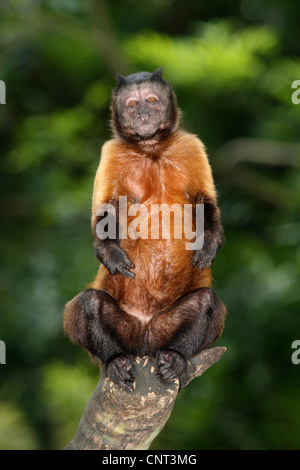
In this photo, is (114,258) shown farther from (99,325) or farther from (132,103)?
(132,103)

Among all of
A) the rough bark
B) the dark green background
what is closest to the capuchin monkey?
the rough bark

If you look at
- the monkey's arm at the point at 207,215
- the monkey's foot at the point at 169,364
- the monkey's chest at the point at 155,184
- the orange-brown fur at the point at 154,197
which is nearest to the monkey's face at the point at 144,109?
the orange-brown fur at the point at 154,197

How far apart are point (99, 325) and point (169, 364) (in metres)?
0.82

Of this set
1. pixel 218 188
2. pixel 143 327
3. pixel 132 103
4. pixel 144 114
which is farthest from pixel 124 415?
pixel 218 188

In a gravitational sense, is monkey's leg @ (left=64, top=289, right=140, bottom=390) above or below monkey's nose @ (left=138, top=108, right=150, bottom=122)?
below

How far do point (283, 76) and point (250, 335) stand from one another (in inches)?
199

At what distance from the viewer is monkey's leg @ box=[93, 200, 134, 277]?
670 centimetres

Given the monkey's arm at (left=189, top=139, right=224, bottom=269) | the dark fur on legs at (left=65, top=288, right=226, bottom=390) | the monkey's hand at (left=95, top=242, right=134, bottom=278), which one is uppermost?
the monkey's arm at (left=189, top=139, right=224, bottom=269)

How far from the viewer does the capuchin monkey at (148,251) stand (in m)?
6.86

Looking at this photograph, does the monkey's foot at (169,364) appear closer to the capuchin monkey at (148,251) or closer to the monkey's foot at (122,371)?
the capuchin monkey at (148,251)

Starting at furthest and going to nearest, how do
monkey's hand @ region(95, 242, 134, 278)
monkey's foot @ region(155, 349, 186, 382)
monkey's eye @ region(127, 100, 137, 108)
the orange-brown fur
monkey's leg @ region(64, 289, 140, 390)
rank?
monkey's eye @ region(127, 100, 137, 108)
the orange-brown fur
monkey's leg @ region(64, 289, 140, 390)
monkey's hand @ region(95, 242, 134, 278)
monkey's foot @ region(155, 349, 186, 382)

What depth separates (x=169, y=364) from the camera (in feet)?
21.3

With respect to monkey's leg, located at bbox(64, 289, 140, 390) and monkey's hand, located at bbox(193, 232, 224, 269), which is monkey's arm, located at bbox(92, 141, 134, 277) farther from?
monkey's hand, located at bbox(193, 232, 224, 269)

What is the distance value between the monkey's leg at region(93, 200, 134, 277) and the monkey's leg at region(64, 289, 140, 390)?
390mm
